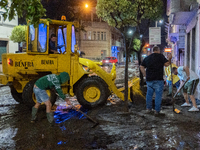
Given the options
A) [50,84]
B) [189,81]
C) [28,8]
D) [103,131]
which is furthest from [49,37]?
[189,81]

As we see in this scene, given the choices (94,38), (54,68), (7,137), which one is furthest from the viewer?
(94,38)

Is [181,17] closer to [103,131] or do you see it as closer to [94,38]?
[103,131]

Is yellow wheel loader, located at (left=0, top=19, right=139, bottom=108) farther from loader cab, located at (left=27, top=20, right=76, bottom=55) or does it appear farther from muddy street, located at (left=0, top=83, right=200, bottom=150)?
muddy street, located at (left=0, top=83, right=200, bottom=150)

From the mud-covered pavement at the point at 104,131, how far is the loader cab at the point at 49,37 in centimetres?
200

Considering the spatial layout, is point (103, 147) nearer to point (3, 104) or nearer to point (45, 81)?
point (45, 81)

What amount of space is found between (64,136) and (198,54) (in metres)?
7.14

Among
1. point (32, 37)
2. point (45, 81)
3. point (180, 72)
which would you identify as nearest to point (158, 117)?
point (180, 72)

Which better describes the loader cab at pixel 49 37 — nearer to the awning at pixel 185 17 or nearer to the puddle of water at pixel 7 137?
the puddle of water at pixel 7 137

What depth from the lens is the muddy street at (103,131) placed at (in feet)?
14.0

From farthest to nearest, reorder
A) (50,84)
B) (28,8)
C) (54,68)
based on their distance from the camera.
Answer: (54,68)
(50,84)
(28,8)

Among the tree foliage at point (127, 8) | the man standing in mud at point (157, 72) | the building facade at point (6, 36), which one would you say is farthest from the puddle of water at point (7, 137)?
the building facade at point (6, 36)

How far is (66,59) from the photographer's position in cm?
696

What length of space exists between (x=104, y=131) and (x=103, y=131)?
0.08 ft

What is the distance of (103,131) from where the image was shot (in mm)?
5027
